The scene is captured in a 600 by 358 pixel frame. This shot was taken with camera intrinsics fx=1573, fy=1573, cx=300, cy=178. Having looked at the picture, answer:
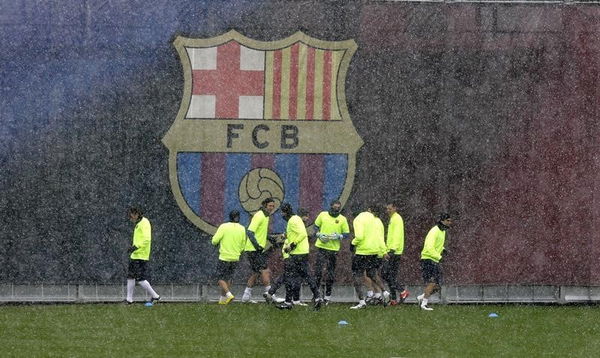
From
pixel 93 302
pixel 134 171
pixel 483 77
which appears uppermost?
pixel 483 77

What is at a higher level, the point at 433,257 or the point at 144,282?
the point at 433,257

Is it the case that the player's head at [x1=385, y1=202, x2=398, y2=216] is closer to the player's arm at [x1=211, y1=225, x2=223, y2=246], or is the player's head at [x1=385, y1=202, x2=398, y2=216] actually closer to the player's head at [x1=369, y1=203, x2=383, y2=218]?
the player's head at [x1=369, y1=203, x2=383, y2=218]

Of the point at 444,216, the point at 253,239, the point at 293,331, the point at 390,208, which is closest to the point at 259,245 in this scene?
the point at 253,239

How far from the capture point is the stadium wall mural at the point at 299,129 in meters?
26.0

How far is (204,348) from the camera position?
63.2 feet

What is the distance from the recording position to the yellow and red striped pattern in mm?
26297

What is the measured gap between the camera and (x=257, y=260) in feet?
85.2

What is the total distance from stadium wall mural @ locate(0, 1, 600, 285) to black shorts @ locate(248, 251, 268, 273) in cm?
80

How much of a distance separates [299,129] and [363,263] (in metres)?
2.51

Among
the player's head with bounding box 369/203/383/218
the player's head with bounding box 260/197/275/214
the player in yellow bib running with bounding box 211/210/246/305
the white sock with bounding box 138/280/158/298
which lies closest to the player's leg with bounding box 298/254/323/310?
the player's head with bounding box 260/197/275/214

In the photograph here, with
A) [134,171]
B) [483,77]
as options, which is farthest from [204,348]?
[483,77]

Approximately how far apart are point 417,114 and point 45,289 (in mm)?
6898

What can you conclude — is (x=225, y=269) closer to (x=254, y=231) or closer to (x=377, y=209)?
(x=254, y=231)

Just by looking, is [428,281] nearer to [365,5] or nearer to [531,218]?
[531,218]
